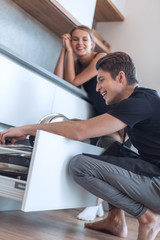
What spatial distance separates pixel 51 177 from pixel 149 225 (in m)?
0.46

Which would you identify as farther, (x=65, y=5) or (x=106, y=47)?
(x=106, y=47)

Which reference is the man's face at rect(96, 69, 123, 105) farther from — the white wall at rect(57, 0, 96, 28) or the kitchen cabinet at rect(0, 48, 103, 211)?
the white wall at rect(57, 0, 96, 28)

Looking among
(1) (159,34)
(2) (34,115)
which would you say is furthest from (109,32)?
(2) (34,115)

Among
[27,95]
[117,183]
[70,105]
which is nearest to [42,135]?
[117,183]

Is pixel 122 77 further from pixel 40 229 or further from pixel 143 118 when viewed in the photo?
pixel 40 229

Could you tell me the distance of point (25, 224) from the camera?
1.49 metres

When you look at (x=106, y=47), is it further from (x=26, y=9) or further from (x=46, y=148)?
(x=46, y=148)

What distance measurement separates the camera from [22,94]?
1.71m

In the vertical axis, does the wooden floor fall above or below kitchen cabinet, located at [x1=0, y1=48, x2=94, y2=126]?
below

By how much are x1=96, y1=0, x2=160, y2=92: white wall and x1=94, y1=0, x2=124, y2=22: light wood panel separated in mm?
75

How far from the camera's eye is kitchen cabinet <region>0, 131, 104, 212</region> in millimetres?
1125

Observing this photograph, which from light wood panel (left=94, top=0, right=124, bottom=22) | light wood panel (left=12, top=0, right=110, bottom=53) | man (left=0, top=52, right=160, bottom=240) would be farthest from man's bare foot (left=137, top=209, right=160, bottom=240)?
light wood panel (left=94, top=0, right=124, bottom=22)

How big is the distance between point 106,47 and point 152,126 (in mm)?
1786

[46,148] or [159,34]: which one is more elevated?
[159,34]
